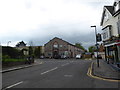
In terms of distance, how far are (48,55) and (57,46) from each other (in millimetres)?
6378

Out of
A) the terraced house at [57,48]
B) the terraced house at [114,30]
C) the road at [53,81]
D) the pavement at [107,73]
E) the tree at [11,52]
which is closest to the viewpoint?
the road at [53,81]

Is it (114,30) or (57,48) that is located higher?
(114,30)

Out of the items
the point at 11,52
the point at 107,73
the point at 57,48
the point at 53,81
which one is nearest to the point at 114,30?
the point at 107,73

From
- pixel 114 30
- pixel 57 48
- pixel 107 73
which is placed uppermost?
pixel 114 30

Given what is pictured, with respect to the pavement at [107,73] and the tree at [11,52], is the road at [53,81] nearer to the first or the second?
the pavement at [107,73]

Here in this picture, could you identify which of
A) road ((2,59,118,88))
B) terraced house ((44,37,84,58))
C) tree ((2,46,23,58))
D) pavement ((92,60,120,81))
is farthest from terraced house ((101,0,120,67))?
terraced house ((44,37,84,58))

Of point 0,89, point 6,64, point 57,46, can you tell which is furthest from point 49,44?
point 0,89

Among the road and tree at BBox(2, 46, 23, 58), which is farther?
→ tree at BBox(2, 46, 23, 58)

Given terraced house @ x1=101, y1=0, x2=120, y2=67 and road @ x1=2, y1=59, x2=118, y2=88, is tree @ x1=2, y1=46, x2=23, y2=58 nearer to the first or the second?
road @ x1=2, y1=59, x2=118, y2=88

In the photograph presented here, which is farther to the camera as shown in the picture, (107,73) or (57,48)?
(57,48)

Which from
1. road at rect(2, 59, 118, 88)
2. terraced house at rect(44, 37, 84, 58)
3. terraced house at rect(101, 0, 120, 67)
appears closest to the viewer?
road at rect(2, 59, 118, 88)

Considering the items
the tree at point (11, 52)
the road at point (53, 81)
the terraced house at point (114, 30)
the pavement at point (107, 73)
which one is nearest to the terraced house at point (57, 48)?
the tree at point (11, 52)

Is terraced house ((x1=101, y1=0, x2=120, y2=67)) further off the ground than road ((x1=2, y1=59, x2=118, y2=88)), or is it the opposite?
terraced house ((x1=101, y1=0, x2=120, y2=67))

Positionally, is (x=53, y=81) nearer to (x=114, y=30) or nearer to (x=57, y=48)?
(x=114, y=30)
